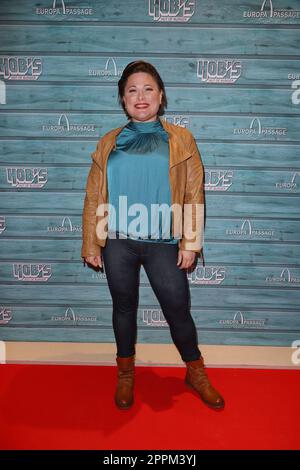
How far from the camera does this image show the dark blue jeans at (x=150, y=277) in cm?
242

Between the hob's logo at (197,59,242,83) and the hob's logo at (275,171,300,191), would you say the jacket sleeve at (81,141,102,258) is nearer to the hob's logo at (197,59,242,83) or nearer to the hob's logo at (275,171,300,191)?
the hob's logo at (197,59,242,83)

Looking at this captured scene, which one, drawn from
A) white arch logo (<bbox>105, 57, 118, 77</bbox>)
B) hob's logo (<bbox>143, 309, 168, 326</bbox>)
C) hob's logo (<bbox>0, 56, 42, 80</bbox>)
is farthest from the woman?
hob's logo (<bbox>0, 56, 42, 80</bbox>)

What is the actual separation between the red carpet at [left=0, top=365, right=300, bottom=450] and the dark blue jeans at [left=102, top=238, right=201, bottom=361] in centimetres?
53

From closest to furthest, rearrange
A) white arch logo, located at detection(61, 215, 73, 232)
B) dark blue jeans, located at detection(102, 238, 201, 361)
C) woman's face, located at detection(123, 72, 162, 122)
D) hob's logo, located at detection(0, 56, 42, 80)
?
woman's face, located at detection(123, 72, 162, 122) < dark blue jeans, located at detection(102, 238, 201, 361) < hob's logo, located at detection(0, 56, 42, 80) < white arch logo, located at detection(61, 215, 73, 232)

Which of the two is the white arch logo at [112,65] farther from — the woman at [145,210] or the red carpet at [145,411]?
the red carpet at [145,411]

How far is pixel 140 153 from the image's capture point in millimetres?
2297

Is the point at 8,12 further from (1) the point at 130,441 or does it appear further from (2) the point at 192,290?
(1) the point at 130,441

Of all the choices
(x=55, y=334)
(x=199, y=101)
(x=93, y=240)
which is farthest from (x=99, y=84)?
(x=55, y=334)

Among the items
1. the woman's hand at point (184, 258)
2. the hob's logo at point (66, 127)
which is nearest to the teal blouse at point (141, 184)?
the woman's hand at point (184, 258)

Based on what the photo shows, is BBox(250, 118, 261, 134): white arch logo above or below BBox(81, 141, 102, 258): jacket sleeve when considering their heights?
above

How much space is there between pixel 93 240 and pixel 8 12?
6.20 ft

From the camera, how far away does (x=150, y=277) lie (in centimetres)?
249

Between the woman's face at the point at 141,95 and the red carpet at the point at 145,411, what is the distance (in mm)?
1966

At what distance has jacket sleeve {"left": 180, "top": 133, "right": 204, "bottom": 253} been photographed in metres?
2.46
